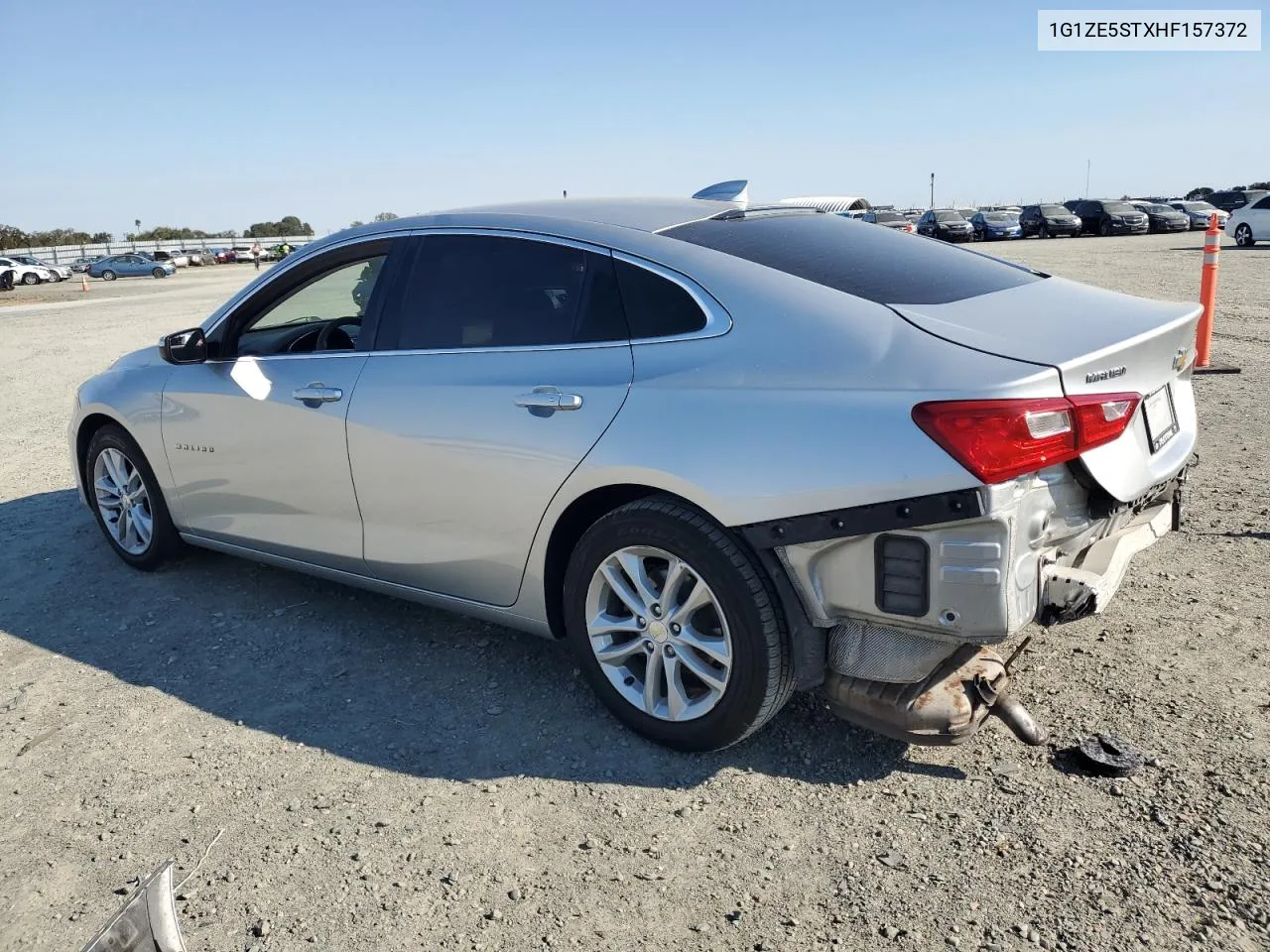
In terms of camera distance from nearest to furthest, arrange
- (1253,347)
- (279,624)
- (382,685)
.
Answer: (382,685) < (279,624) < (1253,347)

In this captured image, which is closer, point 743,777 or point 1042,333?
point 1042,333

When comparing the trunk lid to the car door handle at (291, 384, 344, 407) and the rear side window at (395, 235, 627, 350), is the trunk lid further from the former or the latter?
the car door handle at (291, 384, 344, 407)

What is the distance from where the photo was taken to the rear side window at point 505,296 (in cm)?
342

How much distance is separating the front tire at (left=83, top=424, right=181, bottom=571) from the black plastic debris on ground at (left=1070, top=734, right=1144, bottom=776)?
13.6 feet

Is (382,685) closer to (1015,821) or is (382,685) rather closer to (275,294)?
(275,294)

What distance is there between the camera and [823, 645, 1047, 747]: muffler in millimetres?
2992

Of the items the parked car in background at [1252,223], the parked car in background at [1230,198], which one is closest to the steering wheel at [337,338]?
the parked car in background at [1252,223]

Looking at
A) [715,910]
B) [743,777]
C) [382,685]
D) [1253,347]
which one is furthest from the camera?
[1253,347]

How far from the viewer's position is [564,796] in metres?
3.10

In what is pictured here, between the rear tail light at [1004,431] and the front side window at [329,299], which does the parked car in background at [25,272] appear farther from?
the rear tail light at [1004,431]

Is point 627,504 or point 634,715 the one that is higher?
point 627,504

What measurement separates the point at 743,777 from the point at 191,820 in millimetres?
1679

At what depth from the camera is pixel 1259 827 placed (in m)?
2.72

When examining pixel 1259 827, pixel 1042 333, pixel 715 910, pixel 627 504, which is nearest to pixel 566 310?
pixel 627 504
